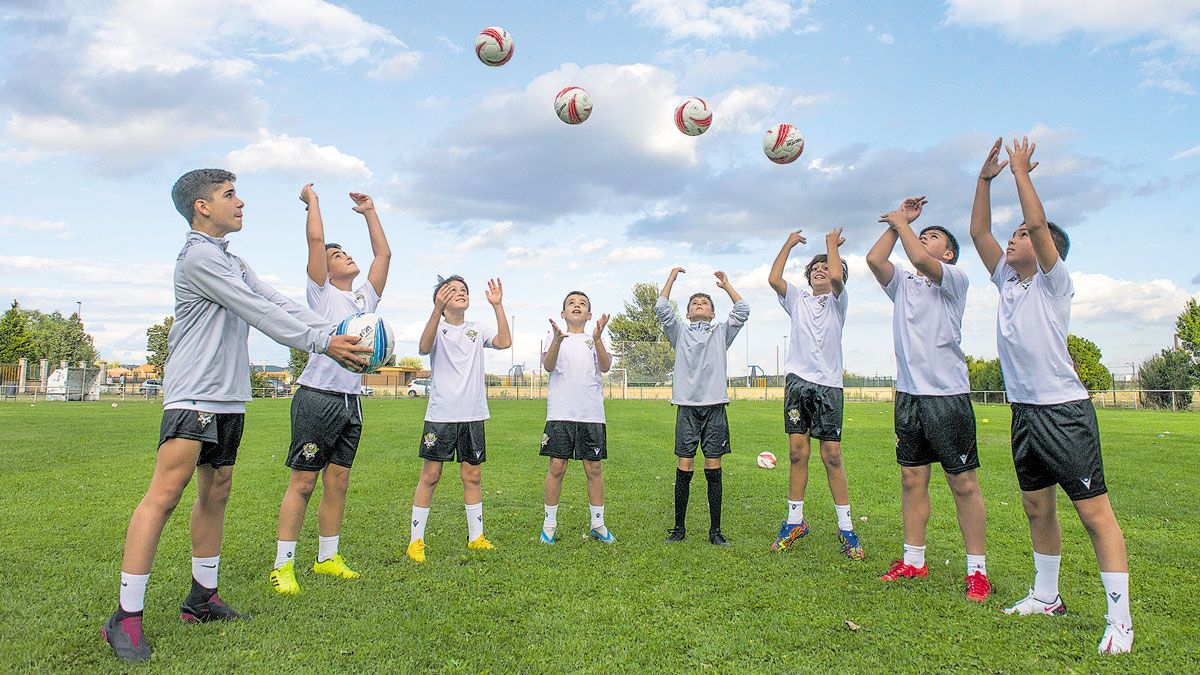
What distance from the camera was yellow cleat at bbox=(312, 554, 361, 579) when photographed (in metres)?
4.85

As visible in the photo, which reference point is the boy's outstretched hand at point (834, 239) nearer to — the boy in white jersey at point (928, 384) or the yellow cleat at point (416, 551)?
the boy in white jersey at point (928, 384)

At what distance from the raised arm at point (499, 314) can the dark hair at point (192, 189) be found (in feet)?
8.54

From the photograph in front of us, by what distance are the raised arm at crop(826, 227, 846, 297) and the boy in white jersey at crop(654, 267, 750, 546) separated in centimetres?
88

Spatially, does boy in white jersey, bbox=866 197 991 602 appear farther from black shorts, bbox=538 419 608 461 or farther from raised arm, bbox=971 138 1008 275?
black shorts, bbox=538 419 608 461

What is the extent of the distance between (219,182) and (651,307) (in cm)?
5660

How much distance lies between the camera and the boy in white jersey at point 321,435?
15.6 ft

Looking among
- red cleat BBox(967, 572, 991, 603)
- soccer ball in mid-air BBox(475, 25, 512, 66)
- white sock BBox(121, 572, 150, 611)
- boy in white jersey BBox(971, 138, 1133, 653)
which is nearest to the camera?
white sock BBox(121, 572, 150, 611)

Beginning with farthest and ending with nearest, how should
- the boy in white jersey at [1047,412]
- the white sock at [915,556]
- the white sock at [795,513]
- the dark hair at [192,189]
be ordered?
the white sock at [795,513]
the white sock at [915,556]
the dark hair at [192,189]
the boy in white jersey at [1047,412]

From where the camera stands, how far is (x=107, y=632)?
345 cm

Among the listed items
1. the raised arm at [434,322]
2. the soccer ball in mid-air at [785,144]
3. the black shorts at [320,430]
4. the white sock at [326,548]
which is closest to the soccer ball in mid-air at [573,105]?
the soccer ball in mid-air at [785,144]

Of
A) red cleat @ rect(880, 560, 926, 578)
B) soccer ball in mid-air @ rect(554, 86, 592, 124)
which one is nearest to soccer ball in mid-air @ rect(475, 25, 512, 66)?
soccer ball in mid-air @ rect(554, 86, 592, 124)

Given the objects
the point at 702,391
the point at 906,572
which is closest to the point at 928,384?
the point at 906,572

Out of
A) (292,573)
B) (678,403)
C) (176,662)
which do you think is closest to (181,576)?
(292,573)

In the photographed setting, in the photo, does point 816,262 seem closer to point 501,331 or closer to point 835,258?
point 835,258
